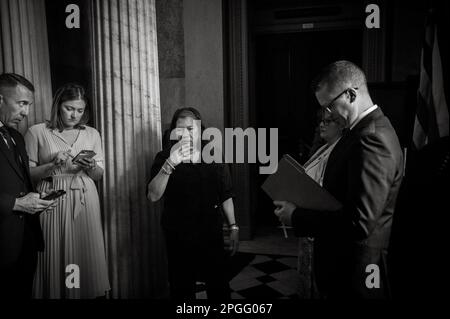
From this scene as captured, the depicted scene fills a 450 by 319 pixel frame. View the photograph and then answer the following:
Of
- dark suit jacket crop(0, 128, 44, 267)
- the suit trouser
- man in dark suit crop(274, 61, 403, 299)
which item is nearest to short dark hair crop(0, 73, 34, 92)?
dark suit jacket crop(0, 128, 44, 267)

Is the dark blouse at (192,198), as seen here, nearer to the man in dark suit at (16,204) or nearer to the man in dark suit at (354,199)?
the man in dark suit at (354,199)

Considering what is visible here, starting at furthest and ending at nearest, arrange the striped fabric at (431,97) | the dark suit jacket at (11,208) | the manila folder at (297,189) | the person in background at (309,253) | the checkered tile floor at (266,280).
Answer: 1. the checkered tile floor at (266,280)
2. the person in background at (309,253)
3. the striped fabric at (431,97)
4. the dark suit jacket at (11,208)
5. the manila folder at (297,189)

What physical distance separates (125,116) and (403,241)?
1.87 meters

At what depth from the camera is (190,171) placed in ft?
6.94

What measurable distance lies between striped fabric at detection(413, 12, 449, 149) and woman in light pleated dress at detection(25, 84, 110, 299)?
206cm

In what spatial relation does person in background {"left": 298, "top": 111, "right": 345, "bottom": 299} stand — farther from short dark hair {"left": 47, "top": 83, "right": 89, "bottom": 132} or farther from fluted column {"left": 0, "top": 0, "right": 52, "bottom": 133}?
fluted column {"left": 0, "top": 0, "right": 52, "bottom": 133}

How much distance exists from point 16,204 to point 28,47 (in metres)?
1.25

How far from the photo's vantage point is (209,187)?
6.98 ft

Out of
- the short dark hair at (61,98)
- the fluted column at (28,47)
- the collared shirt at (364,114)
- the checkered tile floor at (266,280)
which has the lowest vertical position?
the checkered tile floor at (266,280)

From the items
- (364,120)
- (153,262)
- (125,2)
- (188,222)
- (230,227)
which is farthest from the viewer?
(153,262)

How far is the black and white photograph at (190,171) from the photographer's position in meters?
1.50

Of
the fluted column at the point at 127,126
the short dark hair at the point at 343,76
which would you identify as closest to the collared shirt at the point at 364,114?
the short dark hair at the point at 343,76
